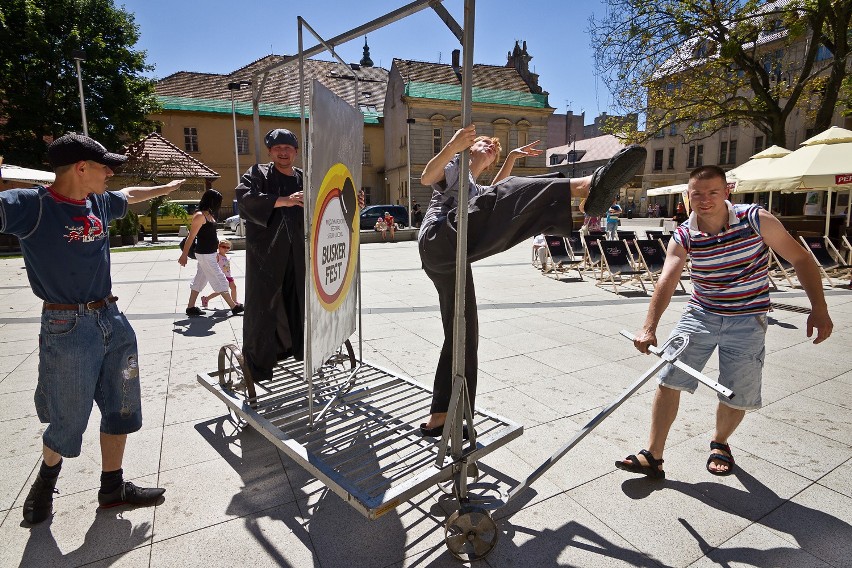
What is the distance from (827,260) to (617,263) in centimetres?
396

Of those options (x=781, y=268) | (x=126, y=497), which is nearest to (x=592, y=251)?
(x=781, y=268)

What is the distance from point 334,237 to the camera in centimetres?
283

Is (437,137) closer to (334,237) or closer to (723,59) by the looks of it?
(723,59)

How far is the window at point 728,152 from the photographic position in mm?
39588

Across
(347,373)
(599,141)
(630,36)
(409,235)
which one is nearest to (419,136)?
(409,235)

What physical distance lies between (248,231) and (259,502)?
161 centimetres

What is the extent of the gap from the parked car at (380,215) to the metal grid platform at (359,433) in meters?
23.0

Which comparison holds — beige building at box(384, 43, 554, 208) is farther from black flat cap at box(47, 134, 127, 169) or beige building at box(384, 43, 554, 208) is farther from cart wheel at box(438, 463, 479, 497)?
black flat cap at box(47, 134, 127, 169)

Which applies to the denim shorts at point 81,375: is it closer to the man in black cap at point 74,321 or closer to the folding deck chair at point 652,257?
the man in black cap at point 74,321

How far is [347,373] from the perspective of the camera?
3.85m

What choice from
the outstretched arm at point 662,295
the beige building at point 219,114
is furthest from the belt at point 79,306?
the beige building at point 219,114

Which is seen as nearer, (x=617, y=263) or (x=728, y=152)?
(x=617, y=263)

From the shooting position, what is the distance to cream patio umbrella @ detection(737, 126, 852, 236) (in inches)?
331

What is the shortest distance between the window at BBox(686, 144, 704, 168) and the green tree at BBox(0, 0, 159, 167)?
41.7m
